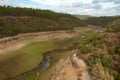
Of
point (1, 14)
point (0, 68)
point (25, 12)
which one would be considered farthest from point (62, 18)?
point (0, 68)

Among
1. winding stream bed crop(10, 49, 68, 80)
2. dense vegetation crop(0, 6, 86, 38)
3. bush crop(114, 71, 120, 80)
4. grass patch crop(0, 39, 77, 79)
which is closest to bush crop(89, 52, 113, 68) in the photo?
bush crop(114, 71, 120, 80)

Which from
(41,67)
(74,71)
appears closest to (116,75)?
(74,71)

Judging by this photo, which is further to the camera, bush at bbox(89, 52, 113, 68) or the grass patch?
the grass patch

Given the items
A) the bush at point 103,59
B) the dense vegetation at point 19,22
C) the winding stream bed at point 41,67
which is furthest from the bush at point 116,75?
the dense vegetation at point 19,22

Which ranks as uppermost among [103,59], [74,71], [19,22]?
[103,59]

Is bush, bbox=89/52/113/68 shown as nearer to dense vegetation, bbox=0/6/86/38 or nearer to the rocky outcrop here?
the rocky outcrop

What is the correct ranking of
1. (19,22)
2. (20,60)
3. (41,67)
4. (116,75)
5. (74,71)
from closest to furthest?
(116,75) < (74,71) < (41,67) < (20,60) < (19,22)

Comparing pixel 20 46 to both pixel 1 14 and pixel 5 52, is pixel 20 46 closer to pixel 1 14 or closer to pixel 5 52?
pixel 5 52

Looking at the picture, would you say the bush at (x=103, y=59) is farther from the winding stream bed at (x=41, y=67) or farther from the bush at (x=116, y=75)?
the winding stream bed at (x=41, y=67)

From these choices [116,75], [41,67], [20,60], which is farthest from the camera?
[20,60]

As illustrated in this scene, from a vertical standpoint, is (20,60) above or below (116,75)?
below

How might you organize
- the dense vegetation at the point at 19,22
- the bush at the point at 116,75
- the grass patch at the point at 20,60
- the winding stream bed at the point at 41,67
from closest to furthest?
the bush at the point at 116,75, the winding stream bed at the point at 41,67, the grass patch at the point at 20,60, the dense vegetation at the point at 19,22

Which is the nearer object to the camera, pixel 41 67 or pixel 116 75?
pixel 116 75

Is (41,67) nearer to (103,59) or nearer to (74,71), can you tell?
(74,71)
